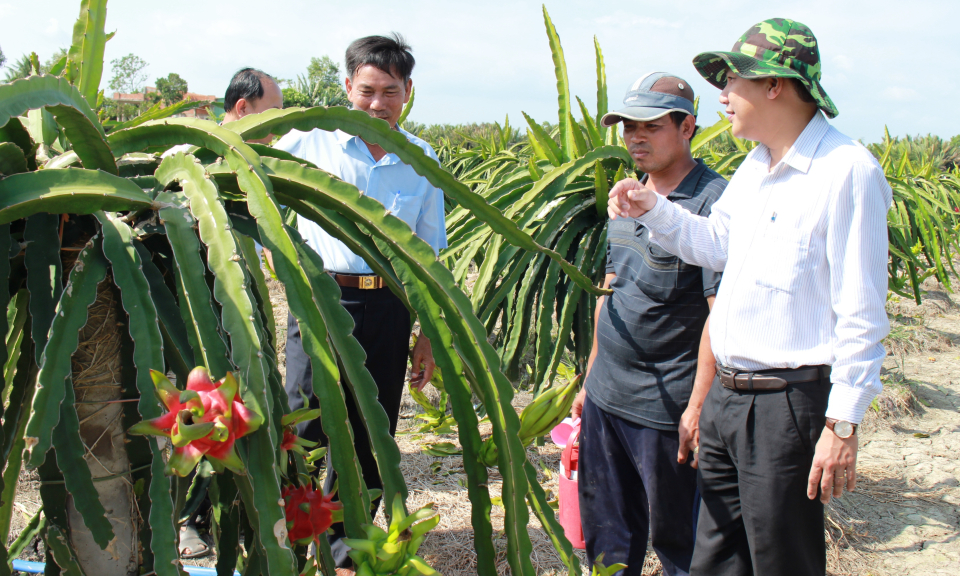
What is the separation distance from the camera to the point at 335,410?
0.79m

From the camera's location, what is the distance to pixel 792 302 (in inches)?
62.2

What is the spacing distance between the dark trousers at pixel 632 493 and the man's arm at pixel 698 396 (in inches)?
3.9

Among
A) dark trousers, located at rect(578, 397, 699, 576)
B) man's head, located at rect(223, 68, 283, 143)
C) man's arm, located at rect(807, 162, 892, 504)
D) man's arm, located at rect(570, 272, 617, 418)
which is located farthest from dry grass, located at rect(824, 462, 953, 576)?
man's head, located at rect(223, 68, 283, 143)

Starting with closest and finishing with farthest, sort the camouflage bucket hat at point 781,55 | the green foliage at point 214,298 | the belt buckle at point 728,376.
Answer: the green foliage at point 214,298
the camouflage bucket hat at point 781,55
the belt buckle at point 728,376

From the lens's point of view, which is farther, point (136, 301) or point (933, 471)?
point (933, 471)

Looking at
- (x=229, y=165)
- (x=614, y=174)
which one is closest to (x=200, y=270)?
(x=229, y=165)

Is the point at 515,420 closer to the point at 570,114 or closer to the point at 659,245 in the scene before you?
the point at 659,245

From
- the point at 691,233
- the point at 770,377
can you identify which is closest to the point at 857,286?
the point at 770,377

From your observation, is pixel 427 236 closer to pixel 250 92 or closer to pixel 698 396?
pixel 698 396

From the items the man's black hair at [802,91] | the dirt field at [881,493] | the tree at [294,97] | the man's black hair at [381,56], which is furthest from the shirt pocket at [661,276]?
the tree at [294,97]

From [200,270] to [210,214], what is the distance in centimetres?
7

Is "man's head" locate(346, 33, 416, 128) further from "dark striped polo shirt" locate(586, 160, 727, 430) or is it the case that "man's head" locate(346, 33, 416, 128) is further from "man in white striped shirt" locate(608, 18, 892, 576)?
"man in white striped shirt" locate(608, 18, 892, 576)

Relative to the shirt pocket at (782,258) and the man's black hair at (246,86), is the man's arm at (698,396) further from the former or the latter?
the man's black hair at (246,86)

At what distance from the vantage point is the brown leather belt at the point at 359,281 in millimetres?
2367
